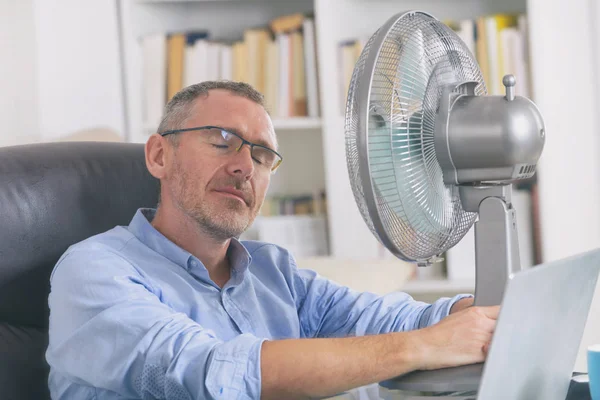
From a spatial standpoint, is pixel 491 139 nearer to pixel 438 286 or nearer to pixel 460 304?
pixel 460 304

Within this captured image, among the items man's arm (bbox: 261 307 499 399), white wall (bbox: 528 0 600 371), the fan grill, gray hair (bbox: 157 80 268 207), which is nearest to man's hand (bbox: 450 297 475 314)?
the fan grill

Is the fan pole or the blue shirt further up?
the fan pole

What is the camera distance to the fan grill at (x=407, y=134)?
92 centimetres

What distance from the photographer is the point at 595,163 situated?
7.95 ft

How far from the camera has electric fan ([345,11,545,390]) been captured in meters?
0.92

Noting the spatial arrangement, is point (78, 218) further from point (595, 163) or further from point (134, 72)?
point (595, 163)

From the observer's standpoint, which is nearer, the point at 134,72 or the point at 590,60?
the point at 590,60

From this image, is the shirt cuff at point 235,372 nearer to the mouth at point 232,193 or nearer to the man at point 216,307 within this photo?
the man at point 216,307

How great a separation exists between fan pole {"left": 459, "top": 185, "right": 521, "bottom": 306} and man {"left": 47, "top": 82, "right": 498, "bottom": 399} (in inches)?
2.1

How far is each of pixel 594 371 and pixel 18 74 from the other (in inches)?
69.4

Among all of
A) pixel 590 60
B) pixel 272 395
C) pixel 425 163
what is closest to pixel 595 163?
pixel 590 60

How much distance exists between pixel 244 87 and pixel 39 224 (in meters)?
0.40

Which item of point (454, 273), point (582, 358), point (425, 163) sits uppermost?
point (425, 163)

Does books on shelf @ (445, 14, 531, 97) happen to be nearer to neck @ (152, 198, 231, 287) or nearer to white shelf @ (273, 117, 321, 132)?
white shelf @ (273, 117, 321, 132)
